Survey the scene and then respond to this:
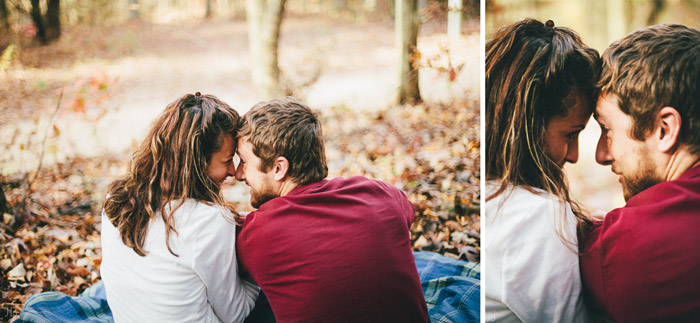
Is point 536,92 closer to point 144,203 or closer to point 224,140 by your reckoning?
point 224,140

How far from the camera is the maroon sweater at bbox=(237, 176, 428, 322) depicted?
2.01 metres

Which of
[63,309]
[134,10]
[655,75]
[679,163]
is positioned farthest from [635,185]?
[134,10]

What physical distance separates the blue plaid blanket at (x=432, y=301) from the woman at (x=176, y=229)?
1.72ft

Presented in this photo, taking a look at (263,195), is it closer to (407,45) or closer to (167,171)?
(167,171)

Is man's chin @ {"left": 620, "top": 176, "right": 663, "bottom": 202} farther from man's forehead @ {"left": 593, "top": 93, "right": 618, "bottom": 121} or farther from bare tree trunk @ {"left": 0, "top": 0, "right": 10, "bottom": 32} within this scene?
bare tree trunk @ {"left": 0, "top": 0, "right": 10, "bottom": 32}

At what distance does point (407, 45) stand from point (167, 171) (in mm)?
5135

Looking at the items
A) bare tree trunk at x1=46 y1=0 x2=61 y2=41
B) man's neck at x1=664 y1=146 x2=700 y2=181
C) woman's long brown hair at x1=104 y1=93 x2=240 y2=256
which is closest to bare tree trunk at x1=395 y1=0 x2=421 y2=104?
woman's long brown hair at x1=104 y1=93 x2=240 y2=256

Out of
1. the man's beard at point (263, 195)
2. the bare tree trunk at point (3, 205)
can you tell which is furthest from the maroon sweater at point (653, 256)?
the bare tree trunk at point (3, 205)

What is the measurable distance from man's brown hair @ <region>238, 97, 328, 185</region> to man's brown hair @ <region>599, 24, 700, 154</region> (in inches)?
44.8

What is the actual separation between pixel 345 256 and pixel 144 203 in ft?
2.87

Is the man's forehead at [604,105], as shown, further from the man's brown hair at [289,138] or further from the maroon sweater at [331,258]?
the man's brown hair at [289,138]

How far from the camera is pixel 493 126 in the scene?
206 centimetres

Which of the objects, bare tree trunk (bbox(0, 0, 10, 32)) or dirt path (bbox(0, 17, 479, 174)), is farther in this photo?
bare tree trunk (bbox(0, 0, 10, 32))

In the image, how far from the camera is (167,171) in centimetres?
218
